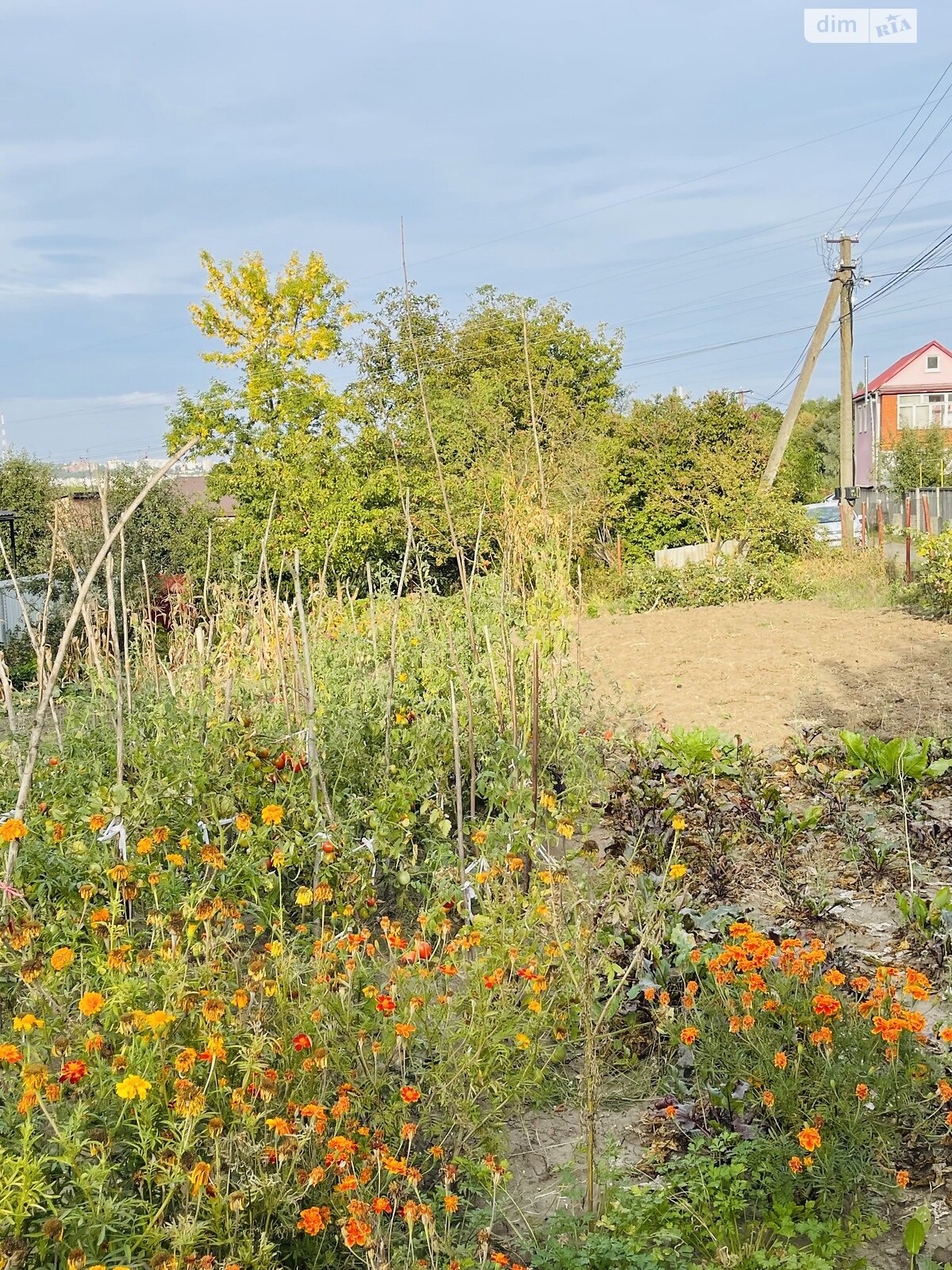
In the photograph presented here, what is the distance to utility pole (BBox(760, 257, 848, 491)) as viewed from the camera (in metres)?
14.7

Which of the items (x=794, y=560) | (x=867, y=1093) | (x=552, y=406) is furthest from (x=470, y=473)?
(x=867, y=1093)

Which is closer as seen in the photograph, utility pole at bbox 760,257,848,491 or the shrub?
the shrub

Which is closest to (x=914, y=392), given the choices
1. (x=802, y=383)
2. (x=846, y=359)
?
(x=846, y=359)

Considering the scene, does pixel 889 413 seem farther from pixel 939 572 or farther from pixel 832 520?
pixel 939 572

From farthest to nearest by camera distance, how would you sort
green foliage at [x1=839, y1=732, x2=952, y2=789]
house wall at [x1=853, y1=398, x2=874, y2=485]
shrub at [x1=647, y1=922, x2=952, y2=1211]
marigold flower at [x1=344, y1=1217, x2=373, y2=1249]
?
house wall at [x1=853, y1=398, x2=874, y2=485] < green foliage at [x1=839, y1=732, x2=952, y2=789] < shrub at [x1=647, y1=922, x2=952, y2=1211] < marigold flower at [x1=344, y1=1217, x2=373, y2=1249]

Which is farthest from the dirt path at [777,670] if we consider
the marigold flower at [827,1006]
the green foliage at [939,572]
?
the marigold flower at [827,1006]

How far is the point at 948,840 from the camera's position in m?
3.87

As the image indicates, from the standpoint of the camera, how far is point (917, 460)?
33031 millimetres

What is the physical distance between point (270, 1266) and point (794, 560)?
44.3 feet

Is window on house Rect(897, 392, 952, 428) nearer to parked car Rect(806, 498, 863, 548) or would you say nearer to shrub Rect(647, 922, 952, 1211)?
parked car Rect(806, 498, 863, 548)

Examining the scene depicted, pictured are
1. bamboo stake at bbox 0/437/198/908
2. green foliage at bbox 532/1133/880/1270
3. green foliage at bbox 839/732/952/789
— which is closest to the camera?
green foliage at bbox 532/1133/880/1270

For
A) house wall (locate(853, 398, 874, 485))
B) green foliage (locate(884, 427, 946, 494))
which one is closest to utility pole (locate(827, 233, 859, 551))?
green foliage (locate(884, 427, 946, 494))

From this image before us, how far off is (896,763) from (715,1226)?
9.34 feet

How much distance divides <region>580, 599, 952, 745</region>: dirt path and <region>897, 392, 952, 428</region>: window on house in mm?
34057
